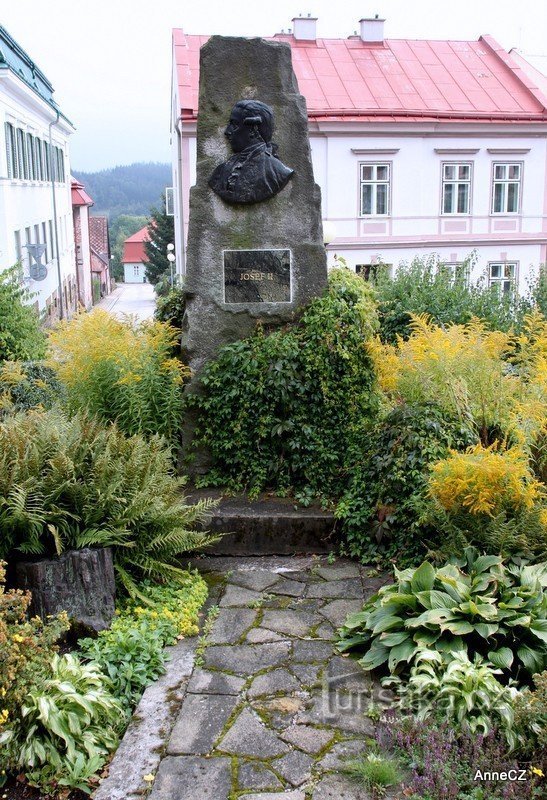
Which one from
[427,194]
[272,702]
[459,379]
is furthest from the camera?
[427,194]

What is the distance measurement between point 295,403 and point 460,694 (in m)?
3.15

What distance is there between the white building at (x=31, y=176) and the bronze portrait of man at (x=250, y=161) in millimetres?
10820

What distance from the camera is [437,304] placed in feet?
41.6

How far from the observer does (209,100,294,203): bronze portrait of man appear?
6.56 metres

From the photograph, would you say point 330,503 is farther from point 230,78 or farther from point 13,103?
point 13,103

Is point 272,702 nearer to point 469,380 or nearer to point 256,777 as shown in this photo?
point 256,777

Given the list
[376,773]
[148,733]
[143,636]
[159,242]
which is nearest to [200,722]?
[148,733]

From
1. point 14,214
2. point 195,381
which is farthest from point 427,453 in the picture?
point 14,214

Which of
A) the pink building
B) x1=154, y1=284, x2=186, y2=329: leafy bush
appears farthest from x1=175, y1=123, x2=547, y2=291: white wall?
the pink building

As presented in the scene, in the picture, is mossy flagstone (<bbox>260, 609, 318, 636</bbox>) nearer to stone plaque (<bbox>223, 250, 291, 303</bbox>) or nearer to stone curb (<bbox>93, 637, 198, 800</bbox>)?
stone curb (<bbox>93, 637, 198, 800</bbox>)

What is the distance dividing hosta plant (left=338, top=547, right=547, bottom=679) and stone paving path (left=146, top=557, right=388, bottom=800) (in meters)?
0.22

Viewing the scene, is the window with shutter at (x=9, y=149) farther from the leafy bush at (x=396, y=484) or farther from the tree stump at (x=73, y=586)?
the tree stump at (x=73, y=586)

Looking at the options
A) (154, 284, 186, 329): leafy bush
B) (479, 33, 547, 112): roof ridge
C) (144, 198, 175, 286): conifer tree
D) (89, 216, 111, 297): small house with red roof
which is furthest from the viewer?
(89, 216, 111, 297): small house with red roof

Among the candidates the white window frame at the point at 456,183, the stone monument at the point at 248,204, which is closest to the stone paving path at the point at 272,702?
the stone monument at the point at 248,204
